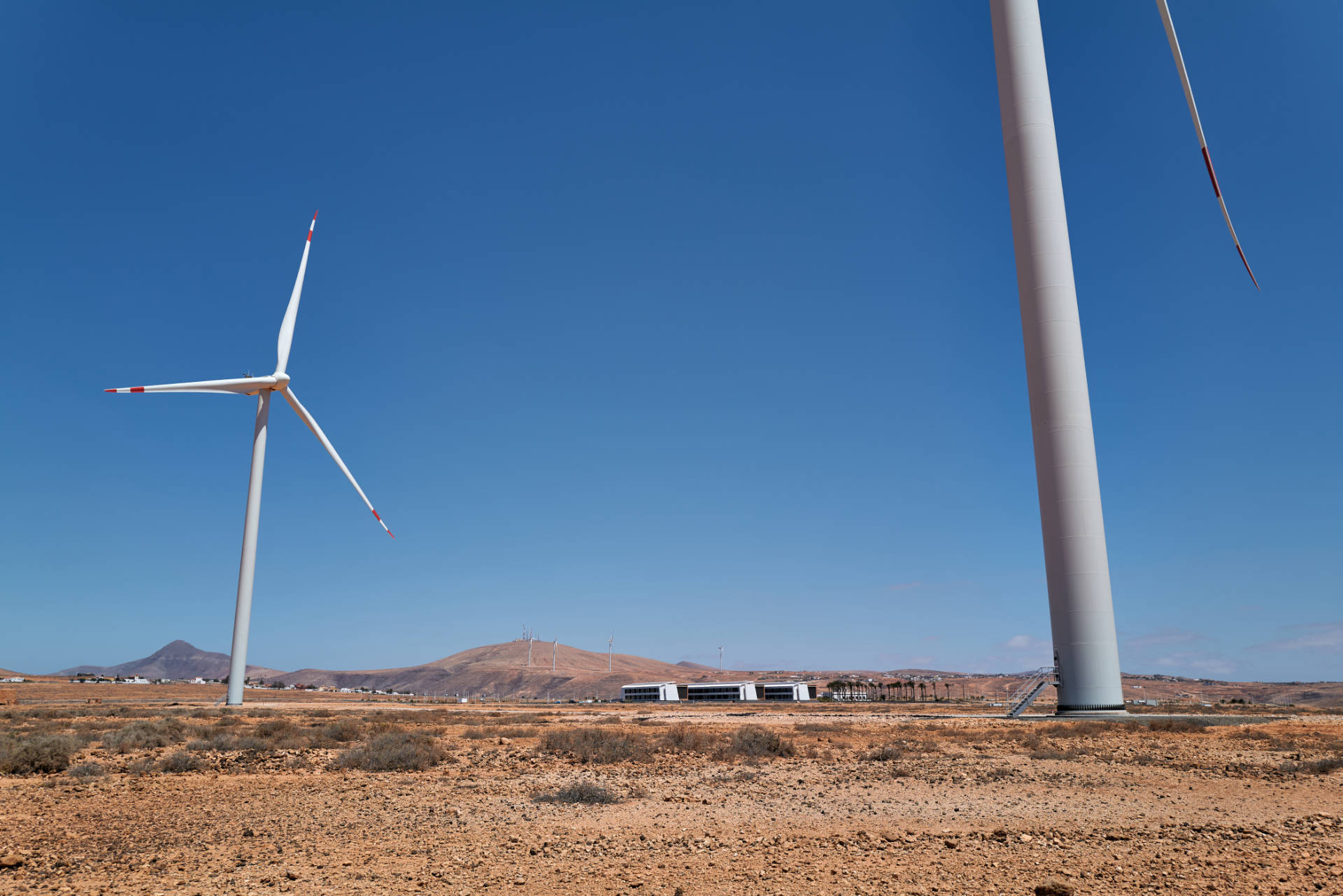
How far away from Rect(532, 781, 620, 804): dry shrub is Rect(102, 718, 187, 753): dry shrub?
751 inches

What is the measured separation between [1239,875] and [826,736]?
88.7 feet

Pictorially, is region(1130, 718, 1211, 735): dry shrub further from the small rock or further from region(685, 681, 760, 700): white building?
region(685, 681, 760, 700): white building

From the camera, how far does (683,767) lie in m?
24.3

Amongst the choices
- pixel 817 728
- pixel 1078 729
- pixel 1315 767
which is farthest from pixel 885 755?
pixel 817 728

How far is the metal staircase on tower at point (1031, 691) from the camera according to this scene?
4778cm

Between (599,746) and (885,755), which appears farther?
(599,746)

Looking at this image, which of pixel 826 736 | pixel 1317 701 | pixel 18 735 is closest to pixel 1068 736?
pixel 826 736

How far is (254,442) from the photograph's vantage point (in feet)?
228

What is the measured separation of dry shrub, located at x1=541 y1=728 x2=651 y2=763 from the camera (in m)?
27.0

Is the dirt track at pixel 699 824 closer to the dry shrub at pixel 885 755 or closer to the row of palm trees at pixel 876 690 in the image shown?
the dry shrub at pixel 885 755

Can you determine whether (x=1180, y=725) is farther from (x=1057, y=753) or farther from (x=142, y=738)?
(x=142, y=738)

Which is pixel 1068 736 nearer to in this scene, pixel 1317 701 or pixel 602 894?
pixel 602 894

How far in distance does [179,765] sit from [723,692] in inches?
5358

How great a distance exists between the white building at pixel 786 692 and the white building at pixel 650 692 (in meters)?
17.7
